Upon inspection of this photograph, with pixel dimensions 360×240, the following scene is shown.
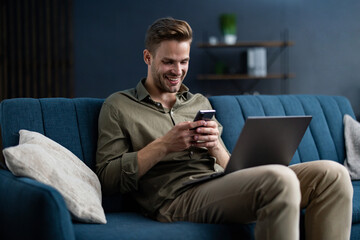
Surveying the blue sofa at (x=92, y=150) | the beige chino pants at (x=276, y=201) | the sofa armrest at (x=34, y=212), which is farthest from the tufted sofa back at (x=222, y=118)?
the beige chino pants at (x=276, y=201)

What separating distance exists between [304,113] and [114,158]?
4.33 feet

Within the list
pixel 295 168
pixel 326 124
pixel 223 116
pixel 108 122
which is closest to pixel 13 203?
pixel 108 122

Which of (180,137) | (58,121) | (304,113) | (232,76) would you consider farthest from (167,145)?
(232,76)

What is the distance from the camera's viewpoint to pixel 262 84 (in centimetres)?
522

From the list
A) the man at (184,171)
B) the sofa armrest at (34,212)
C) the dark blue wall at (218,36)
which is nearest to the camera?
the sofa armrest at (34,212)

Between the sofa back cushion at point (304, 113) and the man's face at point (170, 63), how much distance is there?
49 centimetres

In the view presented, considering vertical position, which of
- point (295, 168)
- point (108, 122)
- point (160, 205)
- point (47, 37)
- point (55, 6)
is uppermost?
point (55, 6)

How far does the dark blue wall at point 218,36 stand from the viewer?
200 inches

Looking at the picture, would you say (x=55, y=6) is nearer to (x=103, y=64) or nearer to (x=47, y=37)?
(x=47, y=37)

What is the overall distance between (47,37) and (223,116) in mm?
3236

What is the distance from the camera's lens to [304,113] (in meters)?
2.68

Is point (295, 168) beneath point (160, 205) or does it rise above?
above

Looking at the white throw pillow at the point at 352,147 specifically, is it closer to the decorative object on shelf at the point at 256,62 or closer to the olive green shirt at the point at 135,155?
the olive green shirt at the point at 135,155

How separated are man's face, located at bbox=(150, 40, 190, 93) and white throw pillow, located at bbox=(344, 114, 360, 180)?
47.0 inches
